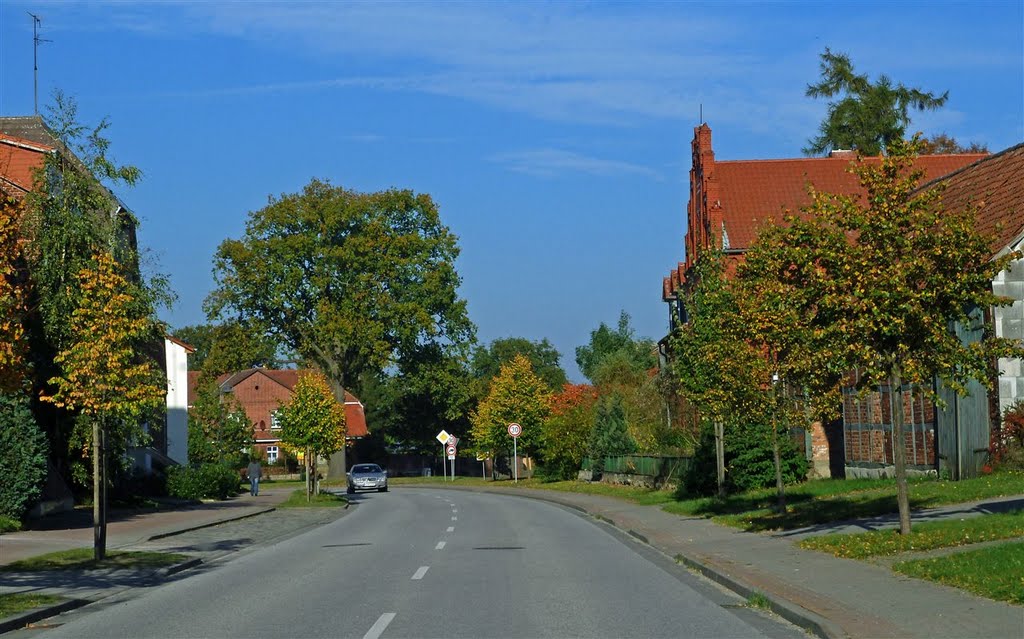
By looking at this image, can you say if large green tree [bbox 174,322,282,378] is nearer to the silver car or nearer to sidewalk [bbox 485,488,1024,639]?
the silver car

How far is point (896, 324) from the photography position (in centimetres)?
1595

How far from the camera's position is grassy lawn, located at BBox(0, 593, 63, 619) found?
41.0 ft

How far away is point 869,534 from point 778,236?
15.7 feet

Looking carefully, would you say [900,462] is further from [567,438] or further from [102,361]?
[567,438]

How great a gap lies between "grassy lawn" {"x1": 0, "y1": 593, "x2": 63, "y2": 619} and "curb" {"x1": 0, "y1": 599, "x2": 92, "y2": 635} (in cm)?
15

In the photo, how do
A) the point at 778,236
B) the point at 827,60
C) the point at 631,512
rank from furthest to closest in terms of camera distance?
the point at 827,60 < the point at 631,512 < the point at 778,236

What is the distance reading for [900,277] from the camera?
1582cm

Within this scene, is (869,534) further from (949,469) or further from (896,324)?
(949,469)

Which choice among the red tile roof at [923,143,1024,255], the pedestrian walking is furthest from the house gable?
the pedestrian walking

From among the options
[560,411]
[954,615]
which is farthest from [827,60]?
[954,615]

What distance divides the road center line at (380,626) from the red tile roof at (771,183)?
40.4m

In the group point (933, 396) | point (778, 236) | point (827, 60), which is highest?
point (827, 60)

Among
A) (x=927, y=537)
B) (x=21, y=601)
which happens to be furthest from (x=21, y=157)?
(x=927, y=537)

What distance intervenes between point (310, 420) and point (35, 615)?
32.9 m
